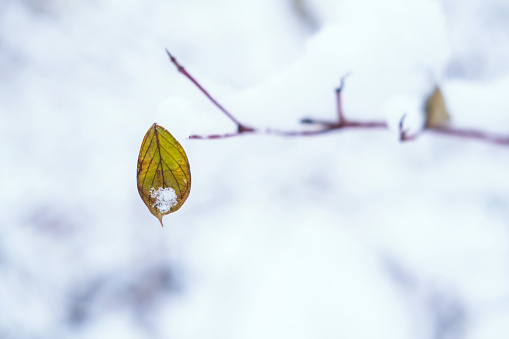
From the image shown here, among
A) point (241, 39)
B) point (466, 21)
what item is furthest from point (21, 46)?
point (466, 21)

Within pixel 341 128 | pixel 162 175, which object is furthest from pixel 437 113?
pixel 162 175

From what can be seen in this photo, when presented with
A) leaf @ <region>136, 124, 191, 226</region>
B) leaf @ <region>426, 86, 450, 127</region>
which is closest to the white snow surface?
leaf @ <region>136, 124, 191, 226</region>

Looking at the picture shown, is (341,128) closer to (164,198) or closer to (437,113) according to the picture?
(437,113)

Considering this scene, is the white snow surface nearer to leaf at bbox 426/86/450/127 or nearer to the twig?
the twig

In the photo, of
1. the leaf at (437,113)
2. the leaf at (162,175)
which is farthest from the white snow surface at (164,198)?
the leaf at (437,113)

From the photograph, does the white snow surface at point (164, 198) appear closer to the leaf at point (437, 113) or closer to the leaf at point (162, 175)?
the leaf at point (162, 175)

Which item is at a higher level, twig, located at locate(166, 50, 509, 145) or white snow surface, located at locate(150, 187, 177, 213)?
twig, located at locate(166, 50, 509, 145)

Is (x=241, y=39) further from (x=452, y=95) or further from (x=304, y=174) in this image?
(x=452, y=95)
